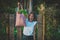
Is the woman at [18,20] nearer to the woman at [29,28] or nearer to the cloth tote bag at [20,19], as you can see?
the cloth tote bag at [20,19]

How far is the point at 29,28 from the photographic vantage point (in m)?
4.40

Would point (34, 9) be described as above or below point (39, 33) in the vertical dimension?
above

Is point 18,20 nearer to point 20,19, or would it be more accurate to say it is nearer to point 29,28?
point 20,19

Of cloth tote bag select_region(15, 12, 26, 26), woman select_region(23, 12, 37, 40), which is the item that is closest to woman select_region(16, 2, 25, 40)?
cloth tote bag select_region(15, 12, 26, 26)

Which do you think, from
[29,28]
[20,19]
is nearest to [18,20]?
[20,19]

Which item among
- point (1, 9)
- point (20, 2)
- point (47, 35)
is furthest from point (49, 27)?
point (1, 9)

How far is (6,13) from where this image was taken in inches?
174

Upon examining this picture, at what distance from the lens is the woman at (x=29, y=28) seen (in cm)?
437

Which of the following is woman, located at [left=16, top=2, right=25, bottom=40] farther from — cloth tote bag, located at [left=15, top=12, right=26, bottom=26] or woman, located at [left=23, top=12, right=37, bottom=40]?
woman, located at [left=23, top=12, right=37, bottom=40]

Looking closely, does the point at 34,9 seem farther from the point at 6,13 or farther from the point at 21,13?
the point at 6,13

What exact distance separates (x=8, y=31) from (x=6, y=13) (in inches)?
14.9

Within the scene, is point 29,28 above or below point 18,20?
below

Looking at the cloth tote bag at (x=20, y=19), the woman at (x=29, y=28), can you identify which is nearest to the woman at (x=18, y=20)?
the cloth tote bag at (x=20, y=19)

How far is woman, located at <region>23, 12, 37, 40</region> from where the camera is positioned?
4.37 metres
